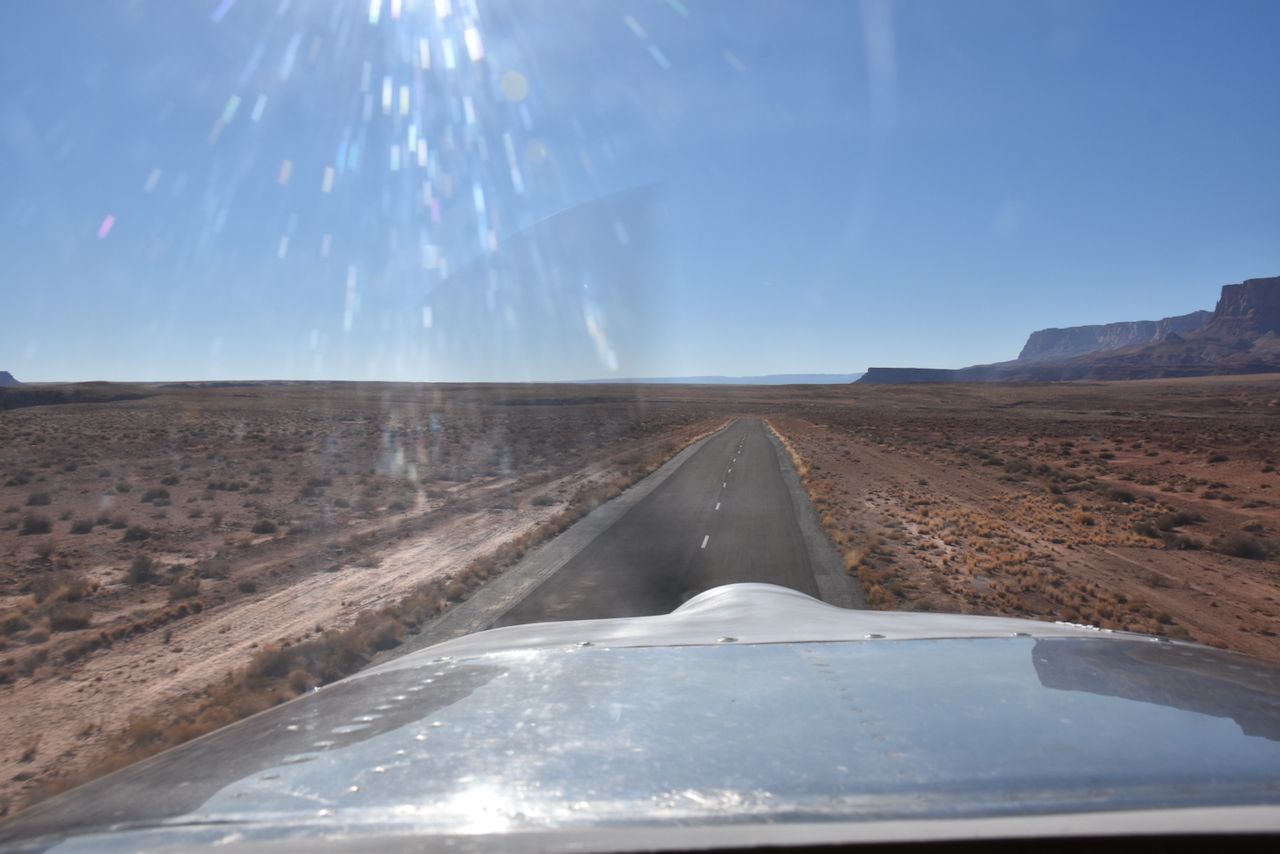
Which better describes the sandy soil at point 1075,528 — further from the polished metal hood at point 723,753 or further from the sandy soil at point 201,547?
the sandy soil at point 201,547

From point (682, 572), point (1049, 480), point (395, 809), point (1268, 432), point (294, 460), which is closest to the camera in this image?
point (395, 809)

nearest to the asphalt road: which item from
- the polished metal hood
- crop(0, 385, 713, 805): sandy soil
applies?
crop(0, 385, 713, 805): sandy soil

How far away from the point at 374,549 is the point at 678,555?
23.9ft

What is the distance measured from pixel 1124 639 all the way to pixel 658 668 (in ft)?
9.74

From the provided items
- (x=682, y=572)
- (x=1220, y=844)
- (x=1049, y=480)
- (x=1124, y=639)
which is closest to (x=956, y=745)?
(x=1220, y=844)

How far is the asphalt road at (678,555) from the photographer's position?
11703 mm

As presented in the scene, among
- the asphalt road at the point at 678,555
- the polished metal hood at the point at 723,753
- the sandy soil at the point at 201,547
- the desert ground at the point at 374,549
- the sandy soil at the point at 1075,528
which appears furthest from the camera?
the sandy soil at the point at 1075,528

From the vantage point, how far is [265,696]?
7961 mm

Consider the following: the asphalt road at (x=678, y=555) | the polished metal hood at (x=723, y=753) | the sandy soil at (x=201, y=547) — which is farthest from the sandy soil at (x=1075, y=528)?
the sandy soil at (x=201, y=547)

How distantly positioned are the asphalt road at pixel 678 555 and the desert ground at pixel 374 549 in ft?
4.62

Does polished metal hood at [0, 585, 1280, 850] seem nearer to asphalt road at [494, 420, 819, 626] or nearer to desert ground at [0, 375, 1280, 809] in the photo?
desert ground at [0, 375, 1280, 809]

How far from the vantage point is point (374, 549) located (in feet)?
56.2

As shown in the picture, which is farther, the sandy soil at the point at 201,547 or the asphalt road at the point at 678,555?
the asphalt road at the point at 678,555

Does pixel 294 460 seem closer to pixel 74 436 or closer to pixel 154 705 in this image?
pixel 74 436
